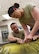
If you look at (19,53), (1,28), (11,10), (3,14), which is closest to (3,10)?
(3,14)

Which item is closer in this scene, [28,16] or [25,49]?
[25,49]

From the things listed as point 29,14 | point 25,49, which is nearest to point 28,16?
point 29,14

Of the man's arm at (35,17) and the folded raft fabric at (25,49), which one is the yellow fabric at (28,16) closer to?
the man's arm at (35,17)

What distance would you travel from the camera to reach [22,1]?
102 inches

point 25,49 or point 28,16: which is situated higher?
point 28,16

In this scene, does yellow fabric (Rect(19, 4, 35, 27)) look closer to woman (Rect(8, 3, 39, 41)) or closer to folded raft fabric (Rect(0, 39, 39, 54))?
woman (Rect(8, 3, 39, 41))

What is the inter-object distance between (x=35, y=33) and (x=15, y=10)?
29 cm

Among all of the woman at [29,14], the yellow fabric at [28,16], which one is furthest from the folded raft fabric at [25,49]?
the yellow fabric at [28,16]

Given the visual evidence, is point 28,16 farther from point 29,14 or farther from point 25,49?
point 25,49

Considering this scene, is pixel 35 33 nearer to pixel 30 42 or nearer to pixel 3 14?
pixel 30 42

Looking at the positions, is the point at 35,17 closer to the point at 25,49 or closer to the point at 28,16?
the point at 28,16

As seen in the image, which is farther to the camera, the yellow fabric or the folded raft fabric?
the yellow fabric

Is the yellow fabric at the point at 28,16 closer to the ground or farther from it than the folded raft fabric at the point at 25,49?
farther from it

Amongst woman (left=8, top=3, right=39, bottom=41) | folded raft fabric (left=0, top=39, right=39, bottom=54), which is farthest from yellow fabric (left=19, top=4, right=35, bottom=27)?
folded raft fabric (left=0, top=39, right=39, bottom=54)
